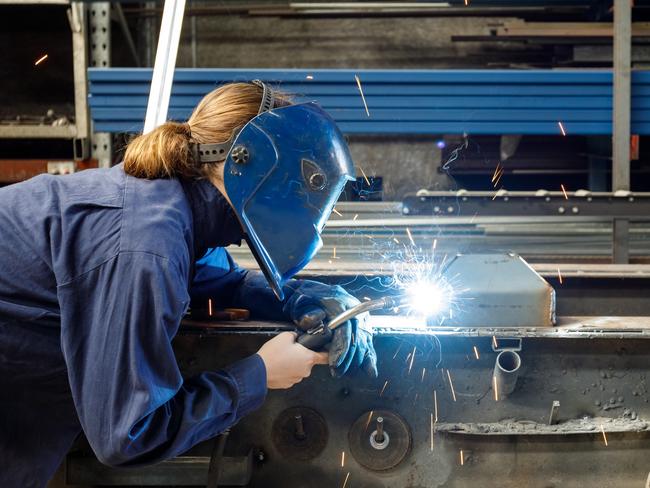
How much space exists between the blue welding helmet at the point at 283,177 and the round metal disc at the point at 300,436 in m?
0.49

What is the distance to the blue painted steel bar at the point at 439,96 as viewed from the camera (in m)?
4.00

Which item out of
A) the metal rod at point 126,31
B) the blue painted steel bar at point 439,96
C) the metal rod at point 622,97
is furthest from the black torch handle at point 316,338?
the metal rod at point 126,31

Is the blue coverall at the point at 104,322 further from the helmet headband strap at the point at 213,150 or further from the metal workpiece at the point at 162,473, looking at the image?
the metal workpiece at the point at 162,473

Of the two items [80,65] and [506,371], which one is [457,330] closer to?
[506,371]

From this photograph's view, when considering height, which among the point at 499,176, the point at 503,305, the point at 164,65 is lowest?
the point at 503,305

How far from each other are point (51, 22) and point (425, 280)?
3921mm

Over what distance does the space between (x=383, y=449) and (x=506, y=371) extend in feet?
1.29

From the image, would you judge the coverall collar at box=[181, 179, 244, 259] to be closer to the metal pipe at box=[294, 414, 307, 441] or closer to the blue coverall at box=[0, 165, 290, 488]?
the blue coverall at box=[0, 165, 290, 488]

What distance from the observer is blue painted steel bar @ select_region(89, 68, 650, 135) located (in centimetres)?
400

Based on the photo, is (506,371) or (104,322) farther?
(506,371)

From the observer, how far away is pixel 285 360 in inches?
66.7

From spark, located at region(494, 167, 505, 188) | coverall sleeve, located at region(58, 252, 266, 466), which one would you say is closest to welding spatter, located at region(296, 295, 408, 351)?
coverall sleeve, located at region(58, 252, 266, 466)

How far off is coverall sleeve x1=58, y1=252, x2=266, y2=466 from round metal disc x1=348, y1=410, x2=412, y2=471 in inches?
28.3

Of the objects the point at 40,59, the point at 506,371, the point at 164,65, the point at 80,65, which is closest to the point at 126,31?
the point at 80,65
